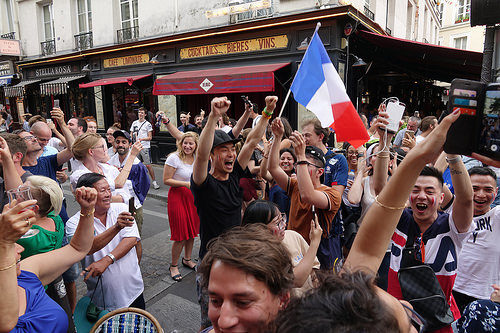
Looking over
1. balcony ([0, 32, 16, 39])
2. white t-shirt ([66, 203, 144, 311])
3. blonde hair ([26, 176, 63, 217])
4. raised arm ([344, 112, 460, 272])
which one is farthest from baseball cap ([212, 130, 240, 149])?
balcony ([0, 32, 16, 39])

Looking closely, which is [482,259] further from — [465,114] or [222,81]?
[222,81]

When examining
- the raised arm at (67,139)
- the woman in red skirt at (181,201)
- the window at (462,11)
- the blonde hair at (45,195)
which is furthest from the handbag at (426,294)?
the window at (462,11)

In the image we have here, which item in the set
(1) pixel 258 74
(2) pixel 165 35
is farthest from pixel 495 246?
(2) pixel 165 35

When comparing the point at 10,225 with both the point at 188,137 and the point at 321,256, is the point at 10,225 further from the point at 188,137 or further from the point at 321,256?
the point at 188,137

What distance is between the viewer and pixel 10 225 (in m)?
1.28

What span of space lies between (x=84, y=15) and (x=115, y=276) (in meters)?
13.9

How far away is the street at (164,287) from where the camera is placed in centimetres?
328

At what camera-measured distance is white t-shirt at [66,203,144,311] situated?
2.48 meters

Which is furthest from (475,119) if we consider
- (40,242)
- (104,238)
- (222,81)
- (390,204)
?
(222,81)

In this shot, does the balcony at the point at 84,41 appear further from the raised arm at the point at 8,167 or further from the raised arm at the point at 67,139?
the raised arm at the point at 8,167

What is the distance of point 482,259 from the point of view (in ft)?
7.43

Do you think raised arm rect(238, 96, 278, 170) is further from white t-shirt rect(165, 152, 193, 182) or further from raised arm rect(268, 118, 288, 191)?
white t-shirt rect(165, 152, 193, 182)

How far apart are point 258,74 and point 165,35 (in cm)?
444

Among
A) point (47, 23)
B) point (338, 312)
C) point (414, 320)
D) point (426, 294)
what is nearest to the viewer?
point (338, 312)
